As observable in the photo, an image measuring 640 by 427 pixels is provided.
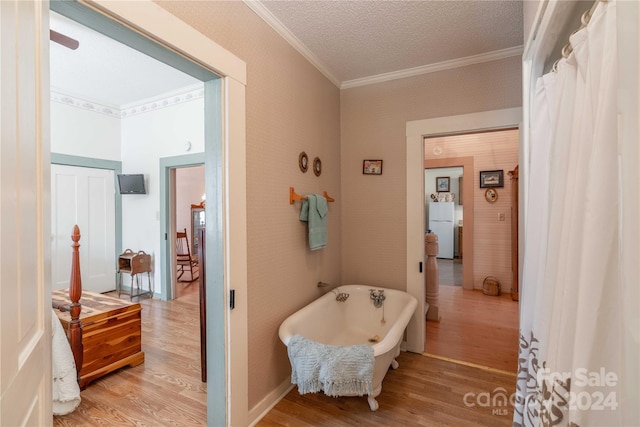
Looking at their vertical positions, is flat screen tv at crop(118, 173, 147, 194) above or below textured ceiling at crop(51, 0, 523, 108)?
below

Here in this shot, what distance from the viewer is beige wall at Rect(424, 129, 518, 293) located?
14.5 feet

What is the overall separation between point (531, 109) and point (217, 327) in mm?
1945

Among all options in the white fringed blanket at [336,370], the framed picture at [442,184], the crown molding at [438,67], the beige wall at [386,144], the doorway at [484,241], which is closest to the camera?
the white fringed blanket at [336,370]

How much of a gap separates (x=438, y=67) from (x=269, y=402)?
9.83ft

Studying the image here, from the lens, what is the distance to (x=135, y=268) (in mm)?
4082

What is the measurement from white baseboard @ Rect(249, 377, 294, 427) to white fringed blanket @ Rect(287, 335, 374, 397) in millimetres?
365

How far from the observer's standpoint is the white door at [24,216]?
20.7 inches

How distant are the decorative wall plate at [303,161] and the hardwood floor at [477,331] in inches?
79.9

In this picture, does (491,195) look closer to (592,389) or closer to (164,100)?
(592,389)

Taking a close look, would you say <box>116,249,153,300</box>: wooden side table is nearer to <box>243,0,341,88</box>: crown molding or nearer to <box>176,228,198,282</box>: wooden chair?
<box>176,228,198,282</box>: wooden chair

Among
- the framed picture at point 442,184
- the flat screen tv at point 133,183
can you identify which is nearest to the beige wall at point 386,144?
the flat screen tv at point 133,183

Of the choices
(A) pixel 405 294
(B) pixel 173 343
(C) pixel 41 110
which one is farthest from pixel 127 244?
(C) pixel 41 110

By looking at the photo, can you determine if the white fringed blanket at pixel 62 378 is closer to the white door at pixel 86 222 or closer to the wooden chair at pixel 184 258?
the white door at pixel 86 222

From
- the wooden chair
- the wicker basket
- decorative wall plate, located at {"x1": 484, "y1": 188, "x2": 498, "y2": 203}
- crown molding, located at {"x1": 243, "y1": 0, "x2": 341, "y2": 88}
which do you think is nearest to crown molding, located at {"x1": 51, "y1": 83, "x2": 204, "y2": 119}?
crown molding, located at {"x1": 243, "y1": 0, "x2": 341, "y2": 88}
